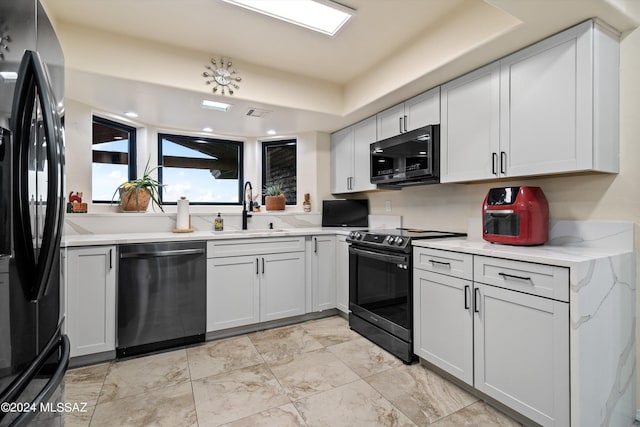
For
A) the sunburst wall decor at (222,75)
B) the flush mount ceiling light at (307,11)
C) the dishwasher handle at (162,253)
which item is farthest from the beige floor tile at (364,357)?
the flush mount ceiling light at (307,11)

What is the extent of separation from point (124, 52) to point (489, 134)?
2.66m

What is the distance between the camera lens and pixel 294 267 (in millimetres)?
3145

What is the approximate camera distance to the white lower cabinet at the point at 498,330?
1.48 m

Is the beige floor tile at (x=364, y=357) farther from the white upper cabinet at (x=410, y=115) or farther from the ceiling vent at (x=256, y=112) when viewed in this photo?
the ceiling vent at (x=256, y=112)

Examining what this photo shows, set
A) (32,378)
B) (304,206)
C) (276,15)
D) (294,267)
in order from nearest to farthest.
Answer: (32,378) < (276,15) < (294,267) < (304,206)

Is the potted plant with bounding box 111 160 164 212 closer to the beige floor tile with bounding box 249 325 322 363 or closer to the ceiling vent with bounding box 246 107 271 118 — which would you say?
the ceiling vent with bounding box 246 107 271 118

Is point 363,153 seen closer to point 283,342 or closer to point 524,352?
point 283,342

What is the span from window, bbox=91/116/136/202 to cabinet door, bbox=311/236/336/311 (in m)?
2.13

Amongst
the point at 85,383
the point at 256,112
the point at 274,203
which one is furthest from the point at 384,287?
the point at 85,383

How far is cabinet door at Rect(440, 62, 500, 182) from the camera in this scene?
207 centimetres

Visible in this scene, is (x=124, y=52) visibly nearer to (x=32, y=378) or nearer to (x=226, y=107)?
(x=226, y=107)

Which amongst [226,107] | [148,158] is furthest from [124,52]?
[148,158]

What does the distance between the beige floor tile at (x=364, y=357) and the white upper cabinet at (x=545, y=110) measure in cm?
148

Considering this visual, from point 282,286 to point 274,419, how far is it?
1422mm
